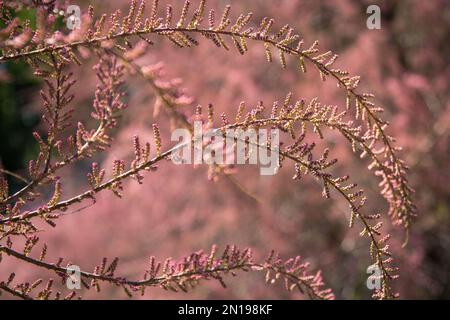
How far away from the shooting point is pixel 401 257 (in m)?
4.82

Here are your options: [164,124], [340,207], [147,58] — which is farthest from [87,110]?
[340,207]

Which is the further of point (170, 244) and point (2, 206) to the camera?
point (170, 244)

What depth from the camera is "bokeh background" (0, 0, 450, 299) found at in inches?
201

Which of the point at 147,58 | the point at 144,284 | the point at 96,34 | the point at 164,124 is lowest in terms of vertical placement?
the point at 144,284

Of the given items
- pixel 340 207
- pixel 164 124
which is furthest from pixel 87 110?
pixel 340 207

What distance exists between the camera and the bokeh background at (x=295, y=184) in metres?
5.10

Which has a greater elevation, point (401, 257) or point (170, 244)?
point (170, 244)

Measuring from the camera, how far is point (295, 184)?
557 centimetres

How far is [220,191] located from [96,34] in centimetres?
405

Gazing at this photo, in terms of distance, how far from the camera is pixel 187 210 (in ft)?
18.2

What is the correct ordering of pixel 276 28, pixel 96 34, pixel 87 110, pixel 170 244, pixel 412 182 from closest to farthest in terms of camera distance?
pixel 96 34, pixel 412 182, pixel 170 244, pixel 276 28, pixel 87 110

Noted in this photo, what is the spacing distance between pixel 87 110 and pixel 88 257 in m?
2.50

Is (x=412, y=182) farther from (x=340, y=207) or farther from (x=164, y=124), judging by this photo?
(x=164, y=124)

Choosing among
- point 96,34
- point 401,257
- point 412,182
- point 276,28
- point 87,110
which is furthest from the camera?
point 87,110
